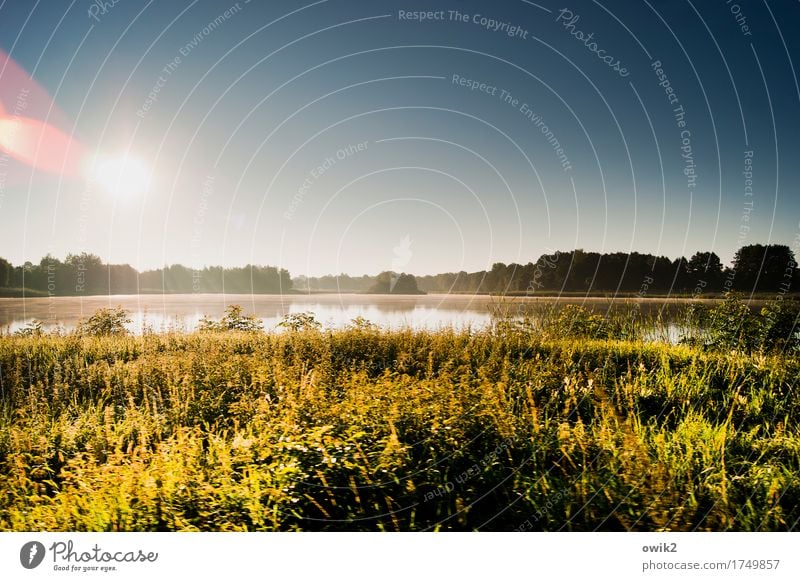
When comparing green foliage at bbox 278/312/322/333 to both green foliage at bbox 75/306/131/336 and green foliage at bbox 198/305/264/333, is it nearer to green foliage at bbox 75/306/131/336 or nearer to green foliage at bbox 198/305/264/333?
green foliage at bbox 198/305/264/333

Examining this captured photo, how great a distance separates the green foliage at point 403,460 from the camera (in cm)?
343

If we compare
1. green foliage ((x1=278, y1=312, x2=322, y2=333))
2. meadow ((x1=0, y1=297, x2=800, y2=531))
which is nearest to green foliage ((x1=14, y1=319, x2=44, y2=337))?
meadow ((x1=0, y1=297, x2=800, y2=531))

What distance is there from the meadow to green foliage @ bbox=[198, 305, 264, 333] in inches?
149

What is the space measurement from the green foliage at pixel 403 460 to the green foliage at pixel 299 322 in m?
3.47

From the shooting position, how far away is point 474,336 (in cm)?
895

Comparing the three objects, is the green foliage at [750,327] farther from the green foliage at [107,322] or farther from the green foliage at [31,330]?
the green foliage at [31,330]

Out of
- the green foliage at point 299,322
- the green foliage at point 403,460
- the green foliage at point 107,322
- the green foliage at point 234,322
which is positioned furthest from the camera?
the green foliage at point 234,322

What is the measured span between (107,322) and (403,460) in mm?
10358

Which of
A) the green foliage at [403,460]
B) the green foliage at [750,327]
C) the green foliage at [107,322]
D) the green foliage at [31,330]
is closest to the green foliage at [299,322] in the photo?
the green foliage at [403,460]

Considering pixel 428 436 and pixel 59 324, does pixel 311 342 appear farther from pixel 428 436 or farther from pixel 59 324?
pixel 59 324

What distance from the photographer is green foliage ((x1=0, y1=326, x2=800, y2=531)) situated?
343 centimetres

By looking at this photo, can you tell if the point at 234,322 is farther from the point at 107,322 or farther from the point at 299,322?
the point at 107,322
